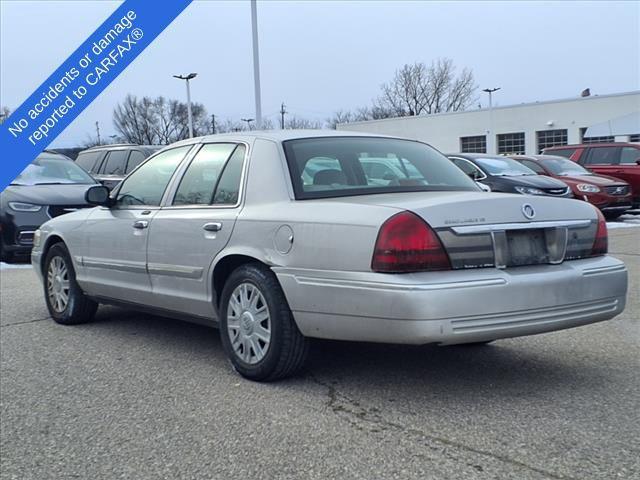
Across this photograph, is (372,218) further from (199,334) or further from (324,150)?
(199,334)

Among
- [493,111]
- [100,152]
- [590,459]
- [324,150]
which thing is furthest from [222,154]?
[493,111]

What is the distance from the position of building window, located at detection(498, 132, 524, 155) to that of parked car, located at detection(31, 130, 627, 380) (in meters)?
41.4

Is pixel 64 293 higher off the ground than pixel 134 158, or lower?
lower

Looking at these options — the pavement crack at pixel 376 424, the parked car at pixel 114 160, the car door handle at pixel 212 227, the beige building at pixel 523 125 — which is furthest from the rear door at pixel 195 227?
the beige building at pixel 523 125

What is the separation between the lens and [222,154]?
5156 millimetres

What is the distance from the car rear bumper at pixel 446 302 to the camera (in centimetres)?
371

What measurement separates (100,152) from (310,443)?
535 inches

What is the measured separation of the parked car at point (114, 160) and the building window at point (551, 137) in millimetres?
32463

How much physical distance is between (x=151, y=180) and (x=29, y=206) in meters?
5.73

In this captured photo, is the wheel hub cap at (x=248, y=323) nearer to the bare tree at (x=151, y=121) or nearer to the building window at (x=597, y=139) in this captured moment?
the building window at (x=597, y=139)

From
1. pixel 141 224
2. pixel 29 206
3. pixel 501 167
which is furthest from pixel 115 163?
pixel 141 224

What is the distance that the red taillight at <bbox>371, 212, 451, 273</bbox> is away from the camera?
379cm

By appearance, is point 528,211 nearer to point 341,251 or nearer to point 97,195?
point 341,251

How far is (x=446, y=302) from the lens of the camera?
145 inches
